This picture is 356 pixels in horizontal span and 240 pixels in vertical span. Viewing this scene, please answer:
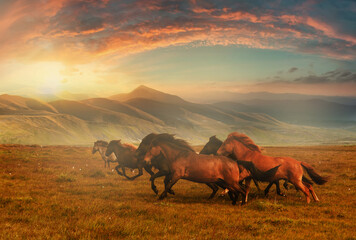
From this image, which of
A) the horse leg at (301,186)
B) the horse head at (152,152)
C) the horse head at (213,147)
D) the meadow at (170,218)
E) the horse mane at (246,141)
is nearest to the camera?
the meadow at (170,218)

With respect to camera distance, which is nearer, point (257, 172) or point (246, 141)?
point (257, 172)

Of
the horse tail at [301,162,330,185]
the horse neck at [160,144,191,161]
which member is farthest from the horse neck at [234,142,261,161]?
the horse neck at [160,144,191,161]

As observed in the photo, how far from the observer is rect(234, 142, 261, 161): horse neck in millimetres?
12219

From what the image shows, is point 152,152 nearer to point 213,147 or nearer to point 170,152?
point 170,152

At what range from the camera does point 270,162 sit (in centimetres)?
1196

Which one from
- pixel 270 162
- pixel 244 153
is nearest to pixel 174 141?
pixel 244 153

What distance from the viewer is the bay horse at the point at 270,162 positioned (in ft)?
38.4

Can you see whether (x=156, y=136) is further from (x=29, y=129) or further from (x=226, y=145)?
(x=29, y=129)

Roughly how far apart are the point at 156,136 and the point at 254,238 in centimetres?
710

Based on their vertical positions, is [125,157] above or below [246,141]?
below

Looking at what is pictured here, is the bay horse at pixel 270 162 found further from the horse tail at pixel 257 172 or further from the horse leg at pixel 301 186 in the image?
the horse tail at pixel 257 172

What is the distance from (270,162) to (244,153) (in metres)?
1.31

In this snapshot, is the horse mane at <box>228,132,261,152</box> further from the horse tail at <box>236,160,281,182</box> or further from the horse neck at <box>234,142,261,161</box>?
the horse tail at <box>236,160,281,182</box>

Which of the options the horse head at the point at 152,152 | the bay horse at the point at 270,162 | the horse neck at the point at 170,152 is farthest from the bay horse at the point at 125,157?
the bay horse at the point at 270,162
